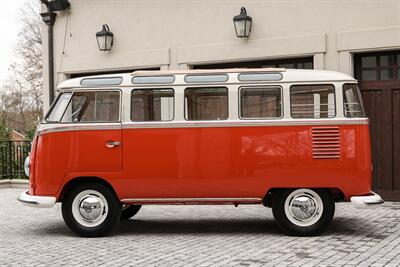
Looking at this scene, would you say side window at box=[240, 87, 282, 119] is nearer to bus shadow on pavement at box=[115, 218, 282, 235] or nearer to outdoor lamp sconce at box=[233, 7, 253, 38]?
bus shadow on pavement at box=[115, 218, 282, 235]

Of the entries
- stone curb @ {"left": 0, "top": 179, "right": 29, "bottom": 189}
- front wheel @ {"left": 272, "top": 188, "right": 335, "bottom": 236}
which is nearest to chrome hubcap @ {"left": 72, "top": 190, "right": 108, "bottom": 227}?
front wheel @ {"left": 272, "top": 188, "right": 335, "bottom": 236}

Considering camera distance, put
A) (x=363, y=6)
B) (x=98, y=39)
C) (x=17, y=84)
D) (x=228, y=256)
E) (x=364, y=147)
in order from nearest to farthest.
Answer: (x=228, y=256), (x=364, y=147), (x=363, y=6), (x=98, y=39), (x=17, y=84)

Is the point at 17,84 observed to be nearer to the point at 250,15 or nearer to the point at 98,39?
the point at 98,39

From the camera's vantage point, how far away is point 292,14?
40.6 ft

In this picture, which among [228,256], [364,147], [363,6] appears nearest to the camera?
[228,256]

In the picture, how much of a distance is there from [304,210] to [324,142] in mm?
992

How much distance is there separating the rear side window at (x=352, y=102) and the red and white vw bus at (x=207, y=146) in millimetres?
17

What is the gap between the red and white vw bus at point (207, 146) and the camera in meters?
8.25

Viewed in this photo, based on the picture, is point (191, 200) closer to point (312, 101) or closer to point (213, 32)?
point (312, 101)

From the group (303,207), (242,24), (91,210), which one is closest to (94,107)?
(91,210)

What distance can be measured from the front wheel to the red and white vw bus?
0.01 metres

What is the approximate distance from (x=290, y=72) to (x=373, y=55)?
4.23 meters

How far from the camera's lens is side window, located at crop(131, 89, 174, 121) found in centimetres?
850

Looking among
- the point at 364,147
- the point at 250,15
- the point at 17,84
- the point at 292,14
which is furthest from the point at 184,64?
the point at 17,84
